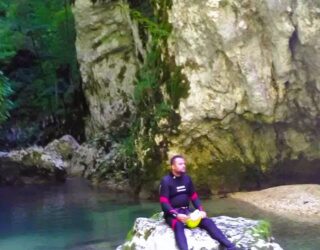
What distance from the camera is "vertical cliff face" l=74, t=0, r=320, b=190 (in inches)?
647

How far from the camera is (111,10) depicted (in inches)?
922

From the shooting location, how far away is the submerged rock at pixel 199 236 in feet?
30.6

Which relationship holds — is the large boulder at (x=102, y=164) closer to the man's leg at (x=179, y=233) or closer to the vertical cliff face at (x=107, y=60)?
the vertical cliff face at (x=107, y=60)

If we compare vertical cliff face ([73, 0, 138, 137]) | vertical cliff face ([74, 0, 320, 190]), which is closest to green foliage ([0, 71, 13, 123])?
vertical cliff face ([74, 0, 320, 190])

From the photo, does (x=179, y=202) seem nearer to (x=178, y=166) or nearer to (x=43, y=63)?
(x=178, y=166)

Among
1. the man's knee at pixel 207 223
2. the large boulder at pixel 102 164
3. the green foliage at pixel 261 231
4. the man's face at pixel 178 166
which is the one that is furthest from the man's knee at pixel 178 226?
the large boulder at pixel 102 164

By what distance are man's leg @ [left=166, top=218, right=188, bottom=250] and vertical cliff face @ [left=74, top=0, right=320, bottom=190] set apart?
8.00 m

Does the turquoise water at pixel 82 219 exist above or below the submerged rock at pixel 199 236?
above

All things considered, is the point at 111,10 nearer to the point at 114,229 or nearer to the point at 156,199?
the point at 156,199

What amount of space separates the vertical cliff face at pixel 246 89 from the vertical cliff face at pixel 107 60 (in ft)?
19.9

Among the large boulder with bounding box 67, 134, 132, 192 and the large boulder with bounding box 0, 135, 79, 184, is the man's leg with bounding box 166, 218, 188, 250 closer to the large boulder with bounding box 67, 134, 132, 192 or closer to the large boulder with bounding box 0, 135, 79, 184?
the large boulder with bounding box 67, 134, 132, 192

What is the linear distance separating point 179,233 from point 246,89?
8489mm

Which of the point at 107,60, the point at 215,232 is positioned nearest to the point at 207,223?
the point at 215,232

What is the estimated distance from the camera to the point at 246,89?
56.2 ft
